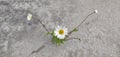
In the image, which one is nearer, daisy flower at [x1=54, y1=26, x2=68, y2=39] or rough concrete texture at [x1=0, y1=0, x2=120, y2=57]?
daisy flower at [x1=54, y1=26, x2=68, y2=39]

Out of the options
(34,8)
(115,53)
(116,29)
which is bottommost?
(115,53)

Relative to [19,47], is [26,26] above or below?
above

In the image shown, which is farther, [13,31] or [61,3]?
[61,3]

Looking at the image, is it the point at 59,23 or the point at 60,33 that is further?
the point at 59,23

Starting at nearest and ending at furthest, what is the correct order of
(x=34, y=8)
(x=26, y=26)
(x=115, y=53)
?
(x=115, y=53), (x=26, y=26), (x=34, y=8)

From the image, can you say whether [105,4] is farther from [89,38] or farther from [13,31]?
[13,31]

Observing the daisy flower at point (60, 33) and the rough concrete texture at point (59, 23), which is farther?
the rough concrete texture at point (59, 23)

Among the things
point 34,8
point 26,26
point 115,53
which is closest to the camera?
point 115,53

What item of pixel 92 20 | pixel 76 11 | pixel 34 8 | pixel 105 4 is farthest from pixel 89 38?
pixel 34 8
